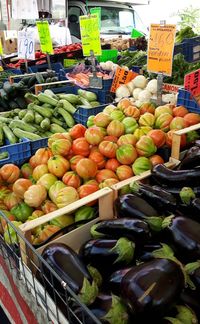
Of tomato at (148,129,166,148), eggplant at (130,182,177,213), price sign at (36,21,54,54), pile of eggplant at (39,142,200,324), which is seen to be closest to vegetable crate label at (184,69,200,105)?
tomato at (148,129,166,148)

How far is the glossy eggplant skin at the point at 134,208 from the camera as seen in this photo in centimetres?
108

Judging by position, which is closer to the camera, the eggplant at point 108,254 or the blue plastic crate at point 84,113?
the eggplant at point 108,254

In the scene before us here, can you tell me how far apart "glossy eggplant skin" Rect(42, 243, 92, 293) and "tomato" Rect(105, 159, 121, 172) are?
65cm

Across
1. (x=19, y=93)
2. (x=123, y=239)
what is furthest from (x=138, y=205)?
(x=19, y=93)

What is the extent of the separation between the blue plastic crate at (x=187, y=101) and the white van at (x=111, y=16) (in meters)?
5.54

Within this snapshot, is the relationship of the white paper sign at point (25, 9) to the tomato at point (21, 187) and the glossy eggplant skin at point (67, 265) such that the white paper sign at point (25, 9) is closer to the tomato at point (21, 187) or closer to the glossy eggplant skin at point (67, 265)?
the tomato at point (21, 187)

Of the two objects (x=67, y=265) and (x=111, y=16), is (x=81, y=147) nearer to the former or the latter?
(x=67, y=265)

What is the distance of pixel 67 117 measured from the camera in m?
2.34

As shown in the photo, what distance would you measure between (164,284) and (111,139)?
1018 mm

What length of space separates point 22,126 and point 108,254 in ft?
4.90

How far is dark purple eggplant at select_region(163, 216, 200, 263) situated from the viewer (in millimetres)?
905

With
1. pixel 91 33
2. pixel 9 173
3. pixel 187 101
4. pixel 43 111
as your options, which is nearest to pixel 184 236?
pixel 9 173

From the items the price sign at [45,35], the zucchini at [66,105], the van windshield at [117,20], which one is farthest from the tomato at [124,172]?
the van windshield at [117,20]

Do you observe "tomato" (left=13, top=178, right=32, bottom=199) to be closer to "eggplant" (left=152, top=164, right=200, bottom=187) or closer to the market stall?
the market stall
